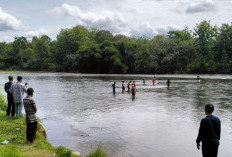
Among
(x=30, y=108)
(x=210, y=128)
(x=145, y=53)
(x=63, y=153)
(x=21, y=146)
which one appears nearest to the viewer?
(x=210, y=128)

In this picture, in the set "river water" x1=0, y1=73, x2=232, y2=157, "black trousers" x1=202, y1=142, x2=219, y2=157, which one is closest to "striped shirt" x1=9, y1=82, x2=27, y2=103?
"river water" x1=0, y1=73, x2=232, y2=157

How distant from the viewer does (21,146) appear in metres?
10.0

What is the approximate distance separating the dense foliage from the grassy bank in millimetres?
82163

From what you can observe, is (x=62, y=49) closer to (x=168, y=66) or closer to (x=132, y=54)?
(x=132, y=54)

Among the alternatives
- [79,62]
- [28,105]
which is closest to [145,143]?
[28,105]

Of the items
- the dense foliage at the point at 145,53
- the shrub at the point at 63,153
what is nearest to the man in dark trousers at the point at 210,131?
the shrub at the point at 63,153

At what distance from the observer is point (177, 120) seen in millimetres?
19906

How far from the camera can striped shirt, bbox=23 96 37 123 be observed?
10.2 metres

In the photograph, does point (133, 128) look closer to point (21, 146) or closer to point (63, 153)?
point (63, 153)

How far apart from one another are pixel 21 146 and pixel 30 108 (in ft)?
4.69

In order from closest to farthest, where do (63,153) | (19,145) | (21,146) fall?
(63,153)
(21,146)
(19,145)

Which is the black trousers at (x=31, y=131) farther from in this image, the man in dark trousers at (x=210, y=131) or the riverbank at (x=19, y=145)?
the man in dark trousers at (x=210, y=131)

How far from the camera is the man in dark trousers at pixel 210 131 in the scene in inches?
286

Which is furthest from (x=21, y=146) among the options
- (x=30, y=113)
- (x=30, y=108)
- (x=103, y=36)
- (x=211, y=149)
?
(x=103, y=36)
